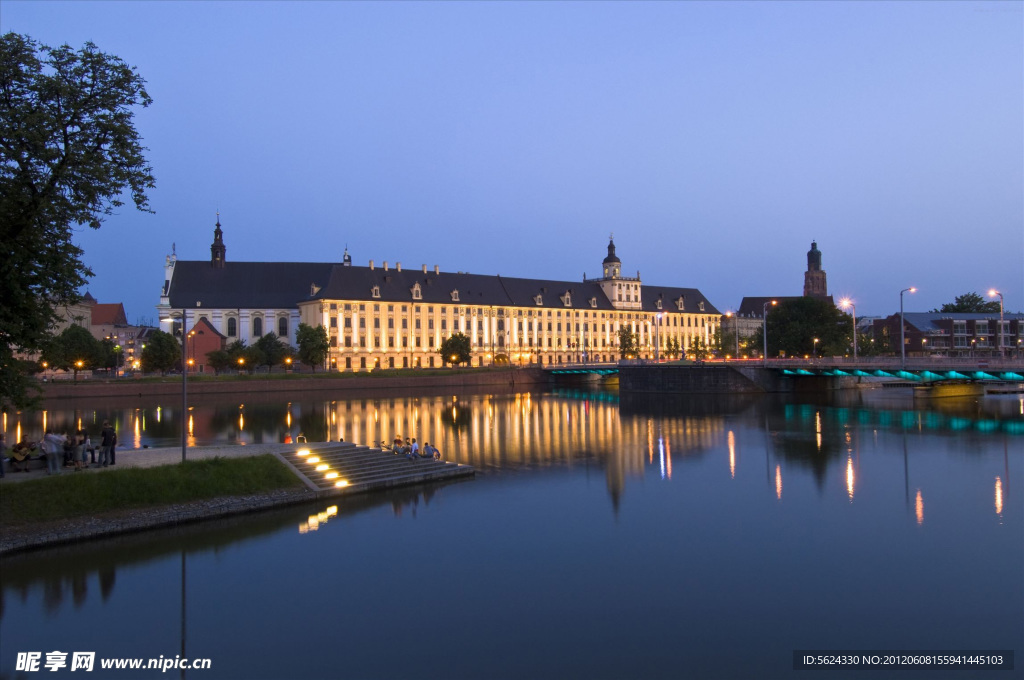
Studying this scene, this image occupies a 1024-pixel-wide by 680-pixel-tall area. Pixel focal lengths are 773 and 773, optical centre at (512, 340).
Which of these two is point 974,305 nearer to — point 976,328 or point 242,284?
point 976,328

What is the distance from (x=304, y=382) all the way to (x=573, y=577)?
242 ft

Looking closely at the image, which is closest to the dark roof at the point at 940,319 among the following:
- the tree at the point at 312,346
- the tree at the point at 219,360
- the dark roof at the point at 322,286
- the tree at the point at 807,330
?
the tree at the point at 807,330

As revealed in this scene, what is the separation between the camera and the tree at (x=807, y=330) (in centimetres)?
9519

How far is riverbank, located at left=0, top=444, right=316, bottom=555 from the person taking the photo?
65.1ft

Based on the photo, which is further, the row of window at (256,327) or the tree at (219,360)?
the row of window at (256,327)

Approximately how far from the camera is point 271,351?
99.1 meters

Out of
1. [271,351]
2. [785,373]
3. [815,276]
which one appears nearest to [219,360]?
[271,351]

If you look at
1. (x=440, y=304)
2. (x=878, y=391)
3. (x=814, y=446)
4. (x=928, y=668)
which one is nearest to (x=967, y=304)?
(x=878, y=391)

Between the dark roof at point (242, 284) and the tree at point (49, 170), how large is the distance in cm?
9798

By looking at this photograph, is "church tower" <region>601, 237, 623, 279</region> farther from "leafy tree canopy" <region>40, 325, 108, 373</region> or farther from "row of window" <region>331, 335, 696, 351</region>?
"leafy tree canopy" <region>40, 325, 108, 373</region>

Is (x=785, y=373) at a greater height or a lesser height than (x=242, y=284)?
lesser

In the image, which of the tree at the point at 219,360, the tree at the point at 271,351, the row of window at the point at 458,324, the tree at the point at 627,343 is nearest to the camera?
the tree at the point at 219,360

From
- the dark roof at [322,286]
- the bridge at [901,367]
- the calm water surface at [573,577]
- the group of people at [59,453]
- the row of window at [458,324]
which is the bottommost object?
the calm water surface at [573,577]

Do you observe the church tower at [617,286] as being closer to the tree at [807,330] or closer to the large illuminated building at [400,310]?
the large illuminated building at [400,310]
